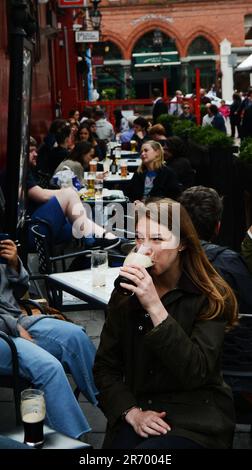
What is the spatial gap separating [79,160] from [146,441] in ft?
24.9

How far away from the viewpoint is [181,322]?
10.1ft

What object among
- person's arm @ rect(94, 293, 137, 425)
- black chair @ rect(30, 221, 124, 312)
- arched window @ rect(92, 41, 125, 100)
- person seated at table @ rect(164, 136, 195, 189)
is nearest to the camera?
person's arm @ rect(94, 293, 137, 425)

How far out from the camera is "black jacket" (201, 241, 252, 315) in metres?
3.89

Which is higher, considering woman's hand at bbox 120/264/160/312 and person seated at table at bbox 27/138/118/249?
woman's hand at bbox 120/264/160/312

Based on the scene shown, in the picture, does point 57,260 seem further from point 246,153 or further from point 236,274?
point 246,153

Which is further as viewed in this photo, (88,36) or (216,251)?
(88,36)

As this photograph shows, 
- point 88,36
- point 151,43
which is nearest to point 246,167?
point 88,36

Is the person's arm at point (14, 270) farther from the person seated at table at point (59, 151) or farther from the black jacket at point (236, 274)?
the person seated at table at point (59, 151)

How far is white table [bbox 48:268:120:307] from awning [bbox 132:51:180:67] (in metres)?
50.2

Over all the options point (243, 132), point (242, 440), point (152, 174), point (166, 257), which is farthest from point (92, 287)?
point (243, 132)

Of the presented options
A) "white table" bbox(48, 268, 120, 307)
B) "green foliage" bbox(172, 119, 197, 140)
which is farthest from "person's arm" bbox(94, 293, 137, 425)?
"green foliage" bbox(172, 119, 197, 140)

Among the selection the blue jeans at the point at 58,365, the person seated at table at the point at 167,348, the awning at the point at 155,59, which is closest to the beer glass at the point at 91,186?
the blue jeans at the point at 58,365

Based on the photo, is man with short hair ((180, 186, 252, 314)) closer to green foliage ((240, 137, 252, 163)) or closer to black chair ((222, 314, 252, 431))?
black chair ((222, 314, 252, 431))

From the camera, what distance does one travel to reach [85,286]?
488cm
